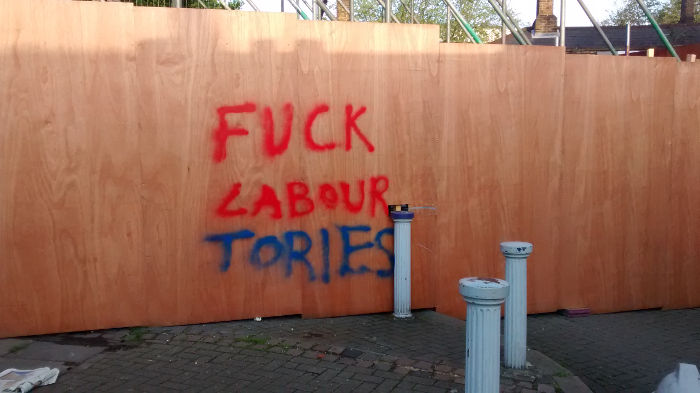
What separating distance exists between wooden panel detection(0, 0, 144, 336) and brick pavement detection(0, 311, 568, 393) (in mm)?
343

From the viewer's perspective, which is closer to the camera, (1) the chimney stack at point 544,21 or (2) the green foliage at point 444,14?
(1) the chimney stack at point 544,21

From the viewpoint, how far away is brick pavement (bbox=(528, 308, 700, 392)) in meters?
5.05

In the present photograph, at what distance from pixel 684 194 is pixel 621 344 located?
7.32 feet

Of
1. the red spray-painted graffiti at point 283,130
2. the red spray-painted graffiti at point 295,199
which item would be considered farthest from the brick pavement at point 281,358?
the red spray-painted graffiti at point 283,130

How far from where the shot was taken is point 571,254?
6594 mm

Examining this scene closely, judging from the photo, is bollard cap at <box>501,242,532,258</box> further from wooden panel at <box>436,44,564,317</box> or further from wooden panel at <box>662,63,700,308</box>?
wooden panel at <box>662,63,700,308</box>

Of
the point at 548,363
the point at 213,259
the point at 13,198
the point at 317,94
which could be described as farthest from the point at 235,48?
the point at 548,363

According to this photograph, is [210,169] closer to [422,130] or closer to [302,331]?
[302,331]

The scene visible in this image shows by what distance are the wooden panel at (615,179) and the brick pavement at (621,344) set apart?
11.9 inches

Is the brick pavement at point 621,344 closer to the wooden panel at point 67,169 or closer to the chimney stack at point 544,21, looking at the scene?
the wooden panel at point 67,169

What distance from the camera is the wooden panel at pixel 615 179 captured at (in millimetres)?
6523

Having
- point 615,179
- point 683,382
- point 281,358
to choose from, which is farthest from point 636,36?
point 281,358

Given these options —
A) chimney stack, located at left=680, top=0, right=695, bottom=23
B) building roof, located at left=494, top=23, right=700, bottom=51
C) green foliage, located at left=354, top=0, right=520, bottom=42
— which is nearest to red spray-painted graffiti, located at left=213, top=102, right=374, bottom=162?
building roof, located at left=494, top=23, right=700, bottom=51

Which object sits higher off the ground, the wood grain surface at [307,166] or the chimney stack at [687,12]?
the chimney stack at [687,12]
